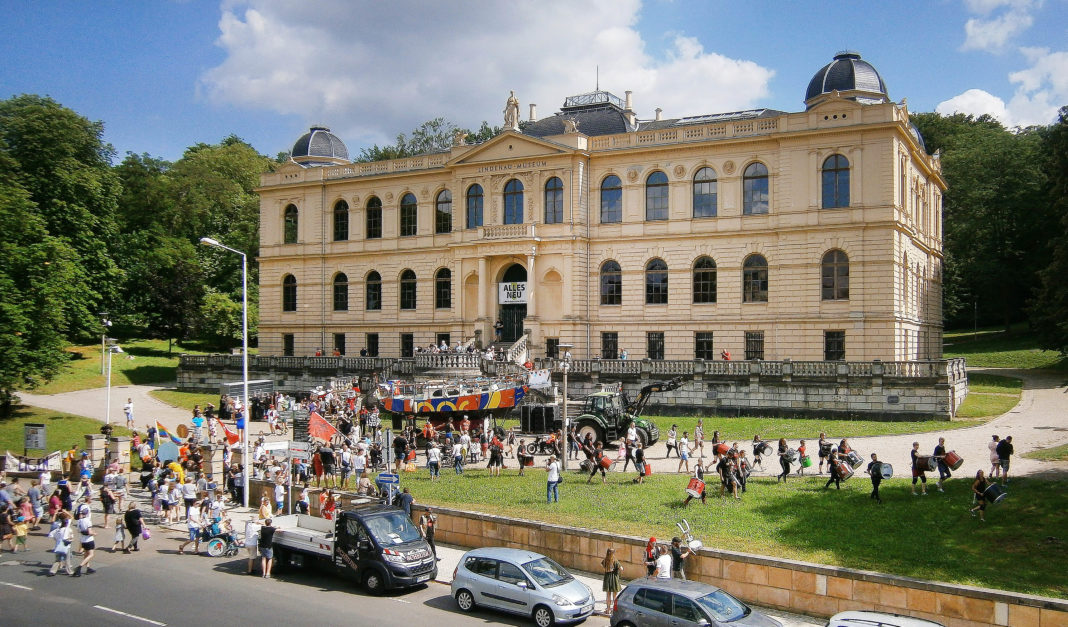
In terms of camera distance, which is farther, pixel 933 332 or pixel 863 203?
pixel 933 332

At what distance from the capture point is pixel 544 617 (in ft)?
55.9

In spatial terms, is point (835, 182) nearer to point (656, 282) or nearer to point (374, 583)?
point (656, 282)

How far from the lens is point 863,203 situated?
44.4 metres

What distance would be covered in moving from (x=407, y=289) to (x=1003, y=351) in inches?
1817

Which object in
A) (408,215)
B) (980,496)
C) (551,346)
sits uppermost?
(408,215)

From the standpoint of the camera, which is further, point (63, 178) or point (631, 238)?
point (63, 178)

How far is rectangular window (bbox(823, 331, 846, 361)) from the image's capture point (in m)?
44.8

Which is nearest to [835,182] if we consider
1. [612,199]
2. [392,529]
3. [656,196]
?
[656,196]

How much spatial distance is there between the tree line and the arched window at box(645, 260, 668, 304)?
54.3 ft

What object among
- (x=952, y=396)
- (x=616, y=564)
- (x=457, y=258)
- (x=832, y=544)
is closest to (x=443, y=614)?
(x=616, y=564)

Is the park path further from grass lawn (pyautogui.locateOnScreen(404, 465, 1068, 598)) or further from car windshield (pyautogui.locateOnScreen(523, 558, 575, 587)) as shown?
car windshield (pyautogui.locateOnScreen(523, 558, 575, 587))

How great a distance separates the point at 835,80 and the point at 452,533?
123 ft

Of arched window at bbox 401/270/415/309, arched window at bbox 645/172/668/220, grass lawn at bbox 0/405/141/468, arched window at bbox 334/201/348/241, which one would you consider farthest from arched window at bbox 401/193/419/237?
grass lawn at bbox 0/405/141/468

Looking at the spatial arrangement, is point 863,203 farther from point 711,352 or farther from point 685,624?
point 685,624
